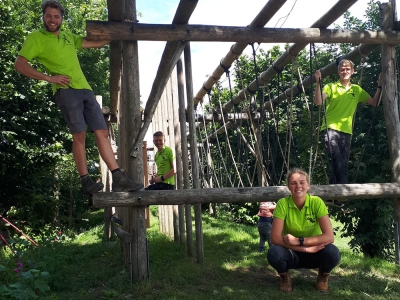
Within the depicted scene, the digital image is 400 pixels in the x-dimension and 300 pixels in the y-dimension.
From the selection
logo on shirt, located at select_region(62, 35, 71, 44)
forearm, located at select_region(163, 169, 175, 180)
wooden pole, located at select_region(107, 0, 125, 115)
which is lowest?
forearm, located at select_region(163, 169, 175, 180)

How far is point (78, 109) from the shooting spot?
3.64 m

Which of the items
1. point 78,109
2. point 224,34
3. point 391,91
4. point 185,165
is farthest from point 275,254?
point 391,91

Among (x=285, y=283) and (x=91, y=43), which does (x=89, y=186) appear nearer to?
(x=91, y=43)

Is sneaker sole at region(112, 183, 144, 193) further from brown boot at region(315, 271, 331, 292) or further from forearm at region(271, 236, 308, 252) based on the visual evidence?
brown boot at region(315, 271, 331, 292)

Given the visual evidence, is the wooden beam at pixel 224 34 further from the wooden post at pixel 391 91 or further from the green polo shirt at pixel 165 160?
the green polo shirt at pixel 165 160

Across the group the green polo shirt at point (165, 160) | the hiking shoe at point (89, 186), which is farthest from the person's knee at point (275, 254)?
the green polo shirt at point (165, 160)

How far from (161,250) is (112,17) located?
3.03 meters

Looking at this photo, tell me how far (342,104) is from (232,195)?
5.69 ft

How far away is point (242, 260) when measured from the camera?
4938 millimetres

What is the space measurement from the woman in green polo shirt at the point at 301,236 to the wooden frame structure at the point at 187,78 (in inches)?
27.0

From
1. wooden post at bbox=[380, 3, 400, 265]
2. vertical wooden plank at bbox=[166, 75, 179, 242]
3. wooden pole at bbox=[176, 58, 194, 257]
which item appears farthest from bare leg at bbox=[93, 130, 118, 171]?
wooden post at bbox=[380, 3, 400, 265]

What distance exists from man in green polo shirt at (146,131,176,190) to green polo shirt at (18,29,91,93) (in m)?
2.26

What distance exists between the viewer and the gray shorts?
11.8 feet

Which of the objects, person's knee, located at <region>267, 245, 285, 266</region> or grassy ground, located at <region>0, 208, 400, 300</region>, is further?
grassy ground, located at <region>0, 208, 400, 300</region>
